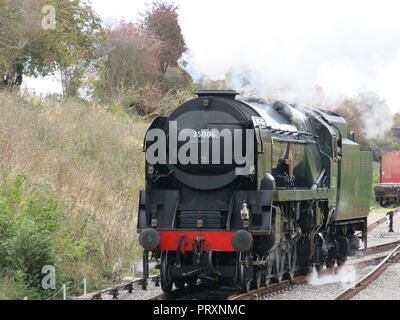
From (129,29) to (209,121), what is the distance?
59.4ft

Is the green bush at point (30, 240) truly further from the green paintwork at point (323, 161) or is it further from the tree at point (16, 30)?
the tree at point (16, 30)

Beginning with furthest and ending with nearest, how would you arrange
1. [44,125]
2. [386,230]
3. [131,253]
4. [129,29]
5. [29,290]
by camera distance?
[129,29], [386,230], [44,125], [131,253], [29,290]

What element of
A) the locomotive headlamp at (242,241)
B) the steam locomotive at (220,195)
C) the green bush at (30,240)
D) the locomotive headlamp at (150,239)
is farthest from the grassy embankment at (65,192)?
the locomotive headlamp at (242,241)

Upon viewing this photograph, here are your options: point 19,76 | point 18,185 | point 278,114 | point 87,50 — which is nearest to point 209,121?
point 278,114

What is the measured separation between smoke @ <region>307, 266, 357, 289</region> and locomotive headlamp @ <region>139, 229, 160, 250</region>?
362 centimetres

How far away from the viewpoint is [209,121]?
40.1 ft

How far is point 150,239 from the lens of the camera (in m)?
11.8

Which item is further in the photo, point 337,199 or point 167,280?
point 337,199

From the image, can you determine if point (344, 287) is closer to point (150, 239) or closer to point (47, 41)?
point (150, 239)

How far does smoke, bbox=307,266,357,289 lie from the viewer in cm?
1409

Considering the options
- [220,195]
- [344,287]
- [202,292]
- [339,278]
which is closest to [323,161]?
[339,278]
